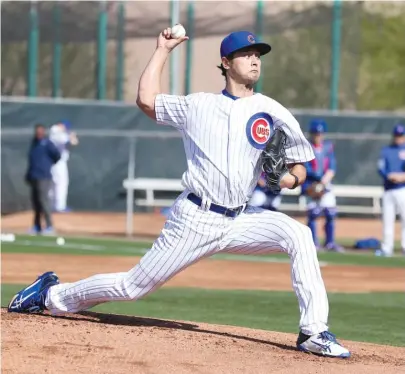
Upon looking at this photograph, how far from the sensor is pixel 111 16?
25.4 metres

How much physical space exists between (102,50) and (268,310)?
16.0m

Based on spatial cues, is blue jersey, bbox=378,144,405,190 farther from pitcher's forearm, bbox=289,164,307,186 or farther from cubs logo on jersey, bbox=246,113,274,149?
cubs logo on jersey, bbox=246,113,274,149

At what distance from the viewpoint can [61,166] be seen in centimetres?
2275

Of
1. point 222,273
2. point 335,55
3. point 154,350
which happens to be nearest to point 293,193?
point 335,55

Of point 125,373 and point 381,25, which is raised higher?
point 381,25

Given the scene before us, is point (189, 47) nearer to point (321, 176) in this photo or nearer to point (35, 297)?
point (321, 176)

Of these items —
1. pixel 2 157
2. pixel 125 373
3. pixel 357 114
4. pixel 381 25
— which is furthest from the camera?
pixel 381 25

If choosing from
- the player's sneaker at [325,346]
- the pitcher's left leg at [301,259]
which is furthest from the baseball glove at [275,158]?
the player's sneaker at [325,346]

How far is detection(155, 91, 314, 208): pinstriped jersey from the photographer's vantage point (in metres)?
6.50

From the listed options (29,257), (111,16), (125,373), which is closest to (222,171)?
(125,373)

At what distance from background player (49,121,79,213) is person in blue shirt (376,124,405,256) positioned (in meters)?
8.01

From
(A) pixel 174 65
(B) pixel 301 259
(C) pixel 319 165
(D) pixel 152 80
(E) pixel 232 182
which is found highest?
(A) pixel 174 65

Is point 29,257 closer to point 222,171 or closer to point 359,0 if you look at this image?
point 222,171

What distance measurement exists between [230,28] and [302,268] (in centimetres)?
1916
